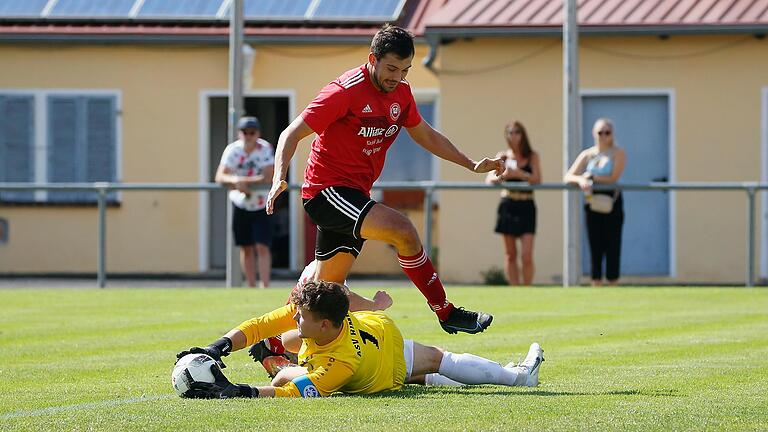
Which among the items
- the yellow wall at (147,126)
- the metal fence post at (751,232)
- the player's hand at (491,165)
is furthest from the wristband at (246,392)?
the yellow wall at (147,126)

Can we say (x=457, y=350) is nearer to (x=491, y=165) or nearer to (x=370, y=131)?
(x=491, y=165)

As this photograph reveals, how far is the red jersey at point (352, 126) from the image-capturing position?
9109mm

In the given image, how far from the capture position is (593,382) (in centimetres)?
886

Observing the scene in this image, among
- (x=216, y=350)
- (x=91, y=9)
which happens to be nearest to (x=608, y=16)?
(x=91, y=9)

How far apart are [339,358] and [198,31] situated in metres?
15.9

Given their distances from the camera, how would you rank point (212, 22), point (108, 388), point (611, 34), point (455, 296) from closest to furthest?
point (108, 388) → point (455, 296) → point (611, 34) → point (212, 22)

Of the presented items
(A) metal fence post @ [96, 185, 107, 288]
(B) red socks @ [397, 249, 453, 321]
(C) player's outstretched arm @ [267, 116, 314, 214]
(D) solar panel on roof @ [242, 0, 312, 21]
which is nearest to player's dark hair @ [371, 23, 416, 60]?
(C) player's outstretched arm @ [267, 116, 314, 214]

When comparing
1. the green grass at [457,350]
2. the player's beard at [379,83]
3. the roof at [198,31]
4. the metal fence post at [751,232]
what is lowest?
the green grass at [457,350]

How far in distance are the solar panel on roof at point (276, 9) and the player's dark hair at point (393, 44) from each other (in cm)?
1465

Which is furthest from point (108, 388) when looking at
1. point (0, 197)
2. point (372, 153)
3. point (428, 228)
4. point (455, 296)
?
point (0, 197)

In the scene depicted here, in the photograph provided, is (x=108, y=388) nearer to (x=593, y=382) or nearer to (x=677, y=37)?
(x=593, y=382)

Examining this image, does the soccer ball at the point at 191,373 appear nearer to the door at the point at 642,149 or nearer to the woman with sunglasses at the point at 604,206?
the woman with sunglasses at the point at 604,206

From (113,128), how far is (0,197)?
6.77 ft

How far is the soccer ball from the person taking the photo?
8.09 meters
